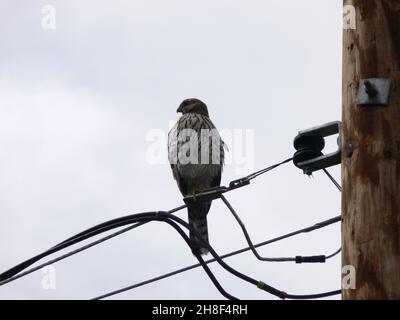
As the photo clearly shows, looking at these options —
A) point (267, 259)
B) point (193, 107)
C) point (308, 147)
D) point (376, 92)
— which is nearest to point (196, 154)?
point (193, 107)

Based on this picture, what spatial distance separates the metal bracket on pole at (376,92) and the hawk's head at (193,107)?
6438 millimetres

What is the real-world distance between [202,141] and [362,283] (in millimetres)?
6151

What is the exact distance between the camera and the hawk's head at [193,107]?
35.3ft

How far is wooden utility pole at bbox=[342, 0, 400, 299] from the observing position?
408cm

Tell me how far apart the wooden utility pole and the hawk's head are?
6.17 m

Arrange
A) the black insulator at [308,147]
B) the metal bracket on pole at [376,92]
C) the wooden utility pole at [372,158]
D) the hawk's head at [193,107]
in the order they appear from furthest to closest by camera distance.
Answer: the hawk's head at [193,107] → the black insulator at [308,147] → the metal bracket on pole at [376,92] → the wooden utility pole at [372,158]

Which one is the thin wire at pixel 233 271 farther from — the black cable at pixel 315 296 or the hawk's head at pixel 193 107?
the hawk's head at pixel 193 107

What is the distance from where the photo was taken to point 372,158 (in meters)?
4.28

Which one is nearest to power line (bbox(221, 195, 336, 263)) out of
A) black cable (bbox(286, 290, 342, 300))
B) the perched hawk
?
black cable (bbox(286, 290, 342, 300))

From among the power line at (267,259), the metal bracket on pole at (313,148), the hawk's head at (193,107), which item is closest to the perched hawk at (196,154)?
the hawk's head at (193,107)

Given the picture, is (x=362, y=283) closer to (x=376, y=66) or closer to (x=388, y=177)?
(x=388, y=177)

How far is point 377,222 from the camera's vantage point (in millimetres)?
4121
